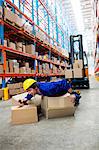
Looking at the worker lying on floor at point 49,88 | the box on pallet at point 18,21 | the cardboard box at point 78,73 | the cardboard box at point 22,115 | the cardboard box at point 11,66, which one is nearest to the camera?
the cardboard box at point 22,115

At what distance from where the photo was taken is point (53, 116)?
3.38 metres

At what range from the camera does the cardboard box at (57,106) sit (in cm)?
328

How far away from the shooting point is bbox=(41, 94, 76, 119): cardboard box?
3277 mm

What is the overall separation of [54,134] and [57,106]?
839 mm

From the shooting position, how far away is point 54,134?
2488 mm

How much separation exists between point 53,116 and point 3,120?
88 cm

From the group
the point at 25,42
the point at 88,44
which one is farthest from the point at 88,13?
the point at 25,42

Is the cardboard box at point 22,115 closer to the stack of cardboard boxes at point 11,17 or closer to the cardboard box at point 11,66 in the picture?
the cardboard box at point 11,66

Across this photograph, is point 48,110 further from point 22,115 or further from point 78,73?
point 78,73

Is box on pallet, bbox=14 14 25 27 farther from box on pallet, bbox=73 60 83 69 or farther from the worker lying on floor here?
the worker lying on floor

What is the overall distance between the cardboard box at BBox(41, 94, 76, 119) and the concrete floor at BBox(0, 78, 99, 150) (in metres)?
0.14

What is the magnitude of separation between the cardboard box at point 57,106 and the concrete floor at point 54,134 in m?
0.14

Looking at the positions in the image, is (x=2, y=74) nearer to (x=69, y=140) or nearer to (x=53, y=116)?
(x=53, y=116)

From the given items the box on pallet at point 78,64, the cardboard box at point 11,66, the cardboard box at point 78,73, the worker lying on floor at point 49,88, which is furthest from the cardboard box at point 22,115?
the box on pallet at point 78,64
